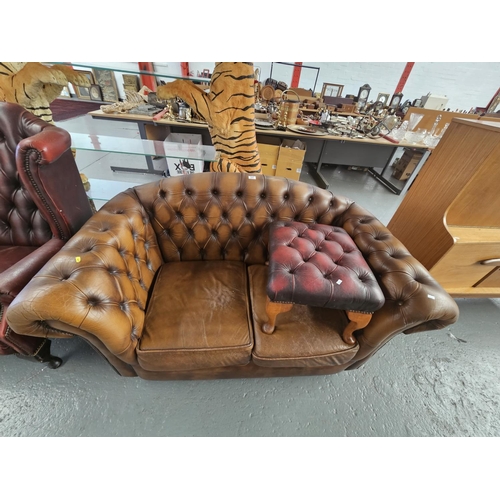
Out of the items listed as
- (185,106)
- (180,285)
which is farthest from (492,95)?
(180,285)

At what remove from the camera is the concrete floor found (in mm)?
1089

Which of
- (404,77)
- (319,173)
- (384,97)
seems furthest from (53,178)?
(404,77)

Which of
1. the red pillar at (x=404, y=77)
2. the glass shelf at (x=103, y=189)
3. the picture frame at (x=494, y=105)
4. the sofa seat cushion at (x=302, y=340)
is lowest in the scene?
the glass shelf at (x=103, y=189)

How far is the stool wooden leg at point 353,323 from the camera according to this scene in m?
0.98

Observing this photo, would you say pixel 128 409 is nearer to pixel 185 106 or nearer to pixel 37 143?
pixel 37 143

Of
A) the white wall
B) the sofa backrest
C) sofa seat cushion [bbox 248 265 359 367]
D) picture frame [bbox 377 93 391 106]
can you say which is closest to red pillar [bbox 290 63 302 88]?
the white wall

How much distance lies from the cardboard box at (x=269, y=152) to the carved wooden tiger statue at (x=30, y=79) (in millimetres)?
1836

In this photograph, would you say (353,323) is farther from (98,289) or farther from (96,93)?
(96,93)

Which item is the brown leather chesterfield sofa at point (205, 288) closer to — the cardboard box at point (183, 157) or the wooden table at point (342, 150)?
the cardboard box at point (183, 157)

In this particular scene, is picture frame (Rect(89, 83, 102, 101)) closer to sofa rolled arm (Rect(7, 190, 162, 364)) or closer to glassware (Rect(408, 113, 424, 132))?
glassware (Rect(408, 113, 424, 132))

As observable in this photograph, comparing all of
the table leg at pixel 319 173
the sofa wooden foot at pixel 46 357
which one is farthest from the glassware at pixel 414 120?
the sofa wooden foot at pixel 46 357

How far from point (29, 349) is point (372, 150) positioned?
4158mm

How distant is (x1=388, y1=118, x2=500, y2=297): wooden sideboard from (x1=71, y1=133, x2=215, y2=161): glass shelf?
159 centimetres

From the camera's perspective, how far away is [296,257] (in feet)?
3.35
